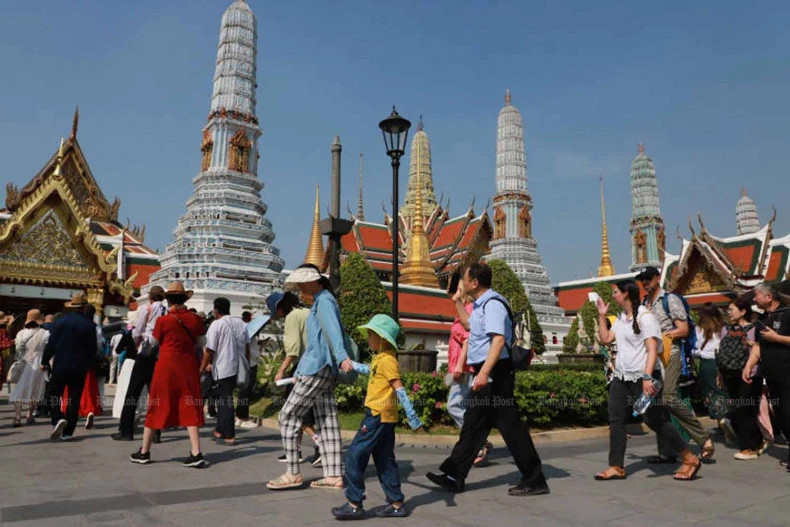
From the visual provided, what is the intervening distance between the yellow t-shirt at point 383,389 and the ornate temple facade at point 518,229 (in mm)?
33354

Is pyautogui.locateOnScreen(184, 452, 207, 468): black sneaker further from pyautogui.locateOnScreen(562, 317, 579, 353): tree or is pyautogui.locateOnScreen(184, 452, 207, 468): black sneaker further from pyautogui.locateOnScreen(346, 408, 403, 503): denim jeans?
pyautogui.locateOnScreen(562, 317, 579, 353): tree

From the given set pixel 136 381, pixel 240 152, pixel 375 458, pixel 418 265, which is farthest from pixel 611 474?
pixel 418 265

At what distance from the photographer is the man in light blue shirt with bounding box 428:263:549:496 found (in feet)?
14.4

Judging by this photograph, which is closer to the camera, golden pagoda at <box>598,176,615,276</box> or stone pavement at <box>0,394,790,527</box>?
stone pavement at <box>0,394,790,527</box>

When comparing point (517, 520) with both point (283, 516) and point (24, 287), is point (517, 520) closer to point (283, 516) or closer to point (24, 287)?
point (283, 516)

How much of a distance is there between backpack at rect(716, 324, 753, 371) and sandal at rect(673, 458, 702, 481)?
2.27m

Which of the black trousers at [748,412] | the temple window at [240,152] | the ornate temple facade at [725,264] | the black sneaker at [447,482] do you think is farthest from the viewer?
the ornate temple facade at [725,264]

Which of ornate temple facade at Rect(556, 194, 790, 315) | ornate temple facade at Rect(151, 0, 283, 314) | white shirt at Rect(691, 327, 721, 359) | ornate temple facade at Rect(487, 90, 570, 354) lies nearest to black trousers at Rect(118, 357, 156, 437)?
white shirt at Rect(691, 327, 721, 359)

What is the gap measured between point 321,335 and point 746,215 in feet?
244

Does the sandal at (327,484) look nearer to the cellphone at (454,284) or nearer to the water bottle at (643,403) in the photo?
the cellphone at (454,284)

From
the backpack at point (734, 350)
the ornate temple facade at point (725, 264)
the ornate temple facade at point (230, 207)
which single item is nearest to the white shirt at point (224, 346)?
the backpack at point (734, 350)

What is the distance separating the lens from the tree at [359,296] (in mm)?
15844

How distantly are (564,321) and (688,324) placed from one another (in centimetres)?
3526

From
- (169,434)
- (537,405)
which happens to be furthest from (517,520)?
(169,434)
